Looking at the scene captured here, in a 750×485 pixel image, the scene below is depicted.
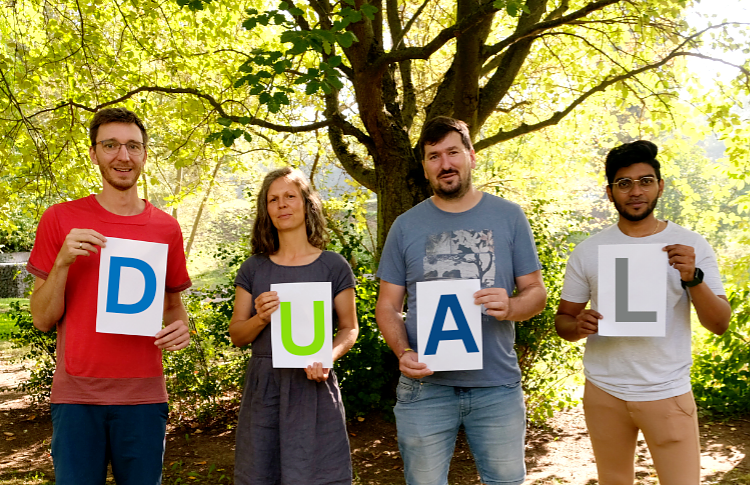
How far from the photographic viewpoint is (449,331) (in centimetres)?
262

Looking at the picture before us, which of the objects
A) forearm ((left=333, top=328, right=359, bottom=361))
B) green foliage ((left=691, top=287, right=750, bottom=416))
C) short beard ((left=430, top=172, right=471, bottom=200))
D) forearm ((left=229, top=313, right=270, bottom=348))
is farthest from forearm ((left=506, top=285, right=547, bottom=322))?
green foliage ((left=691, top=287, right=750, bottom=416))

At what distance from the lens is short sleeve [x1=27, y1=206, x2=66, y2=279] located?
2580mm

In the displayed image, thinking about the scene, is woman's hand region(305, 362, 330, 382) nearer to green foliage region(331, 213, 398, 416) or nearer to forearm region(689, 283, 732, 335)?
forearm region(689, 283, 732, 335)

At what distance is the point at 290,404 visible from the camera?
2699mm

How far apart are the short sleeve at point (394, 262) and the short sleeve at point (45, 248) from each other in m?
1.41

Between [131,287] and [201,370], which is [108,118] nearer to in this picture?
[131,287]

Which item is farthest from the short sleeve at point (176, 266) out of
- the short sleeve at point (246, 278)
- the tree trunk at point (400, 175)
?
the tree trunk at point (400, 175)

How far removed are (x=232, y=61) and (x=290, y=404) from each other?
6648 mm

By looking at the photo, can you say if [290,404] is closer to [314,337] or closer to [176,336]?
[314,337]

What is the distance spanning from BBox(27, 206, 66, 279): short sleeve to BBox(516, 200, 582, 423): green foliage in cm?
400

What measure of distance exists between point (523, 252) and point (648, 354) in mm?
718

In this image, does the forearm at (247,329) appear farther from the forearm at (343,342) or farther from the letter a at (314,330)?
the forearm at (343,342)

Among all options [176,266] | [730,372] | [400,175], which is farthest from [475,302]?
[730,372]

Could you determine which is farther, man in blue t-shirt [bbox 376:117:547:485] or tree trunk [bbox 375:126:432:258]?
tree trunk [bbox 375:126:432:258]
